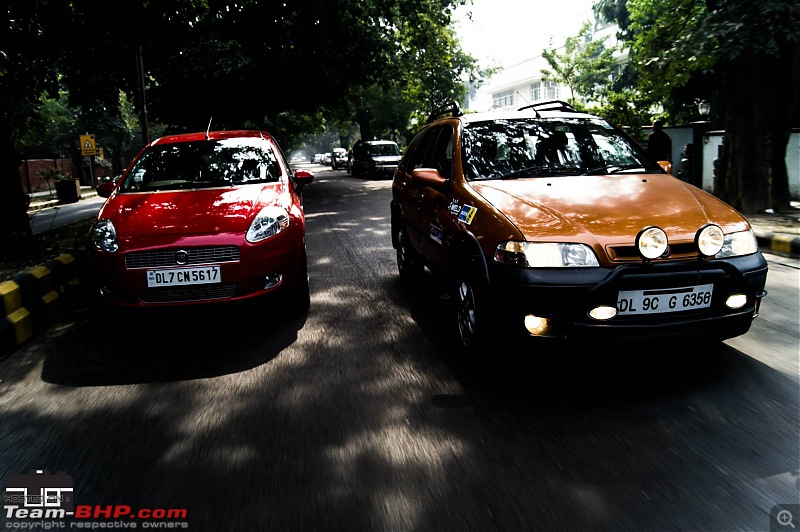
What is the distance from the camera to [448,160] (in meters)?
5.06

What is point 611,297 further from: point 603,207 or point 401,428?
point 401,428

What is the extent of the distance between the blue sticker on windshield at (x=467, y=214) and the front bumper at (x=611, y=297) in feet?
Answer: 2.36

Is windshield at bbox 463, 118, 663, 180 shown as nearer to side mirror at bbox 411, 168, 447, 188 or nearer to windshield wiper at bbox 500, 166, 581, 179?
windshield wiper at bbox 500, 166, 581, 179

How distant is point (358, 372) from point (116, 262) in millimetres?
2105

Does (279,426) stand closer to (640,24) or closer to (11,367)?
(11,367)

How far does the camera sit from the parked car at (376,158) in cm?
2788

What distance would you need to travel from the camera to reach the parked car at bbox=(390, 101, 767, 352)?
3332 millimetres

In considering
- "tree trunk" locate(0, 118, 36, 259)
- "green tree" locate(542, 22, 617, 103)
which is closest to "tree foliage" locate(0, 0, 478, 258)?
"tree trunk" locate(0, 118, 36, 259)

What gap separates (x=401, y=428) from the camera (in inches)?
126

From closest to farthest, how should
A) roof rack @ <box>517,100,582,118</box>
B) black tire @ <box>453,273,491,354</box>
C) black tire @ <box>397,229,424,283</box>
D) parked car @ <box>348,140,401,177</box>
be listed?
black tire @ <box>453,273,491,354</box> → roof rack @ <box>517,100,582,118</box> → black tire @ <box>397,229,424,283</box> → parked car @ <box>348,140,401,177</box>

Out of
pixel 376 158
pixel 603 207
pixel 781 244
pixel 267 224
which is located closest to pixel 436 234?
pixel 267 224

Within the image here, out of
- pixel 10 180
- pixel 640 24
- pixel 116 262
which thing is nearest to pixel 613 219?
pixel 116 262

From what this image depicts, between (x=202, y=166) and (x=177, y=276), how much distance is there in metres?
1.73

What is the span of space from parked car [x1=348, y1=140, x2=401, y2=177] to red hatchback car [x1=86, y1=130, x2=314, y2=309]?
21762 millimetres
